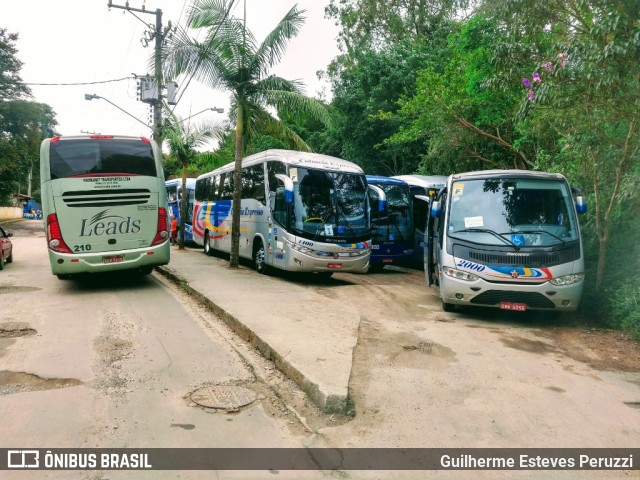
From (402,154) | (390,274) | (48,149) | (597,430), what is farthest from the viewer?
(402,154)

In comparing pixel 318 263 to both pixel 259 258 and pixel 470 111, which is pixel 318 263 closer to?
pixel 259 258

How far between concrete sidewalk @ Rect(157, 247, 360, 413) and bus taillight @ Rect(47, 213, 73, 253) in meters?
2.67

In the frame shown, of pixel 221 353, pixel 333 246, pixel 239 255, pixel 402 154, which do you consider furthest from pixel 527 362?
pixel 402 154

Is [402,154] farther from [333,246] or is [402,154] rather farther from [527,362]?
[527,362]

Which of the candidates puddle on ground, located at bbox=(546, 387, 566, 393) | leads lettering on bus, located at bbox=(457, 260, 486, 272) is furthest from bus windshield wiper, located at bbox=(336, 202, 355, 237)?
puddle on ground, located at bbox=(546, 387, 566, 393)

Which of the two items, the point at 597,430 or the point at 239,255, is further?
the point at 239,255

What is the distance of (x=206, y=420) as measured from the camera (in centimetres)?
456

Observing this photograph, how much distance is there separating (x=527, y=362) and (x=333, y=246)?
6.65m

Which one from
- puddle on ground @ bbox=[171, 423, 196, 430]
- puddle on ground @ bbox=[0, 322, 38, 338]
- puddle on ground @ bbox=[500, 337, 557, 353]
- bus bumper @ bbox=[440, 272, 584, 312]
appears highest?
bus bumper @ bbox=[440, 272, 584, 312]

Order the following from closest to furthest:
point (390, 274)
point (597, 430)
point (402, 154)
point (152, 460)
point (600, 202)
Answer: point (152, 460) → point (597, 430) → point (600, 202) → point (390, 274) → point (402, 154)

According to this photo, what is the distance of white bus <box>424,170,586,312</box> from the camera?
8.30 metres

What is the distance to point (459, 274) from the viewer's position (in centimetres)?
859

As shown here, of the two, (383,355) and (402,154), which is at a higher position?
(402,154)

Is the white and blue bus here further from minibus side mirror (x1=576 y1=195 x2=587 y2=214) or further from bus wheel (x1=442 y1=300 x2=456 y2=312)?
minibus side mirror (x1=576 y1=195 x2=587 y2=214)
